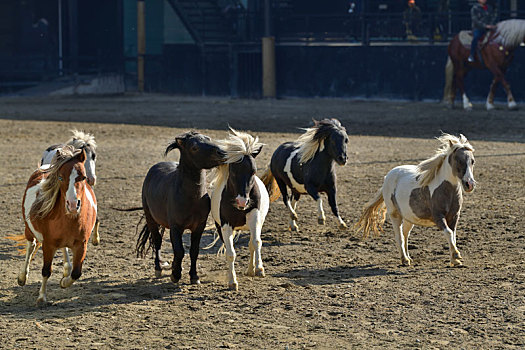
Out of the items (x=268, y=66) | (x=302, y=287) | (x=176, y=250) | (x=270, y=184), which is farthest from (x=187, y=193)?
(x=268, y=66)

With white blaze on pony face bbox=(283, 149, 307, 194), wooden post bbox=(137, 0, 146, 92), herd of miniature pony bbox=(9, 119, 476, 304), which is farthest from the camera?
wooden post bbox=(137, 0, 146, 92)

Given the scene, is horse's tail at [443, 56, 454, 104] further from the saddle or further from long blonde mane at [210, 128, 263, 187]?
long blonde mane at [210, 128, 263, 187]

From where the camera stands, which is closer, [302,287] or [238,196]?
[238,196]

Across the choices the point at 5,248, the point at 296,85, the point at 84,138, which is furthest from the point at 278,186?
the point at 296,85

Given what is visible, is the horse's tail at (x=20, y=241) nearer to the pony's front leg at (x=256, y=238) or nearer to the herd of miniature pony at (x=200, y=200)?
the herd of miniature pony at (x=200, y=200)

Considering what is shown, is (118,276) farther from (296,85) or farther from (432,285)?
(296,85)

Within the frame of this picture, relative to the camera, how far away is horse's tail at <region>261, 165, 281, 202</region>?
10844mm

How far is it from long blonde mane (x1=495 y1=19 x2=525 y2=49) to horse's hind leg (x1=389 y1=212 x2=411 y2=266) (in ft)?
49.8

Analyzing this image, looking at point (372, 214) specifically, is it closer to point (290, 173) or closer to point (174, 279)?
point (290, 173)

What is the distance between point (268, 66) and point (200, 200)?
20597mm

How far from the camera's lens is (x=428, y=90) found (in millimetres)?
25531

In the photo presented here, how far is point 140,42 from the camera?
1221 inches

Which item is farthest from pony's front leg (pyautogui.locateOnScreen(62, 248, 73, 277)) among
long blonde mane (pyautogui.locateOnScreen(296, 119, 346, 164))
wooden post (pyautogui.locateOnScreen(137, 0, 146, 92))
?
wooden post (pyautogui.locateOnScreen(137, 0, 146, 92))

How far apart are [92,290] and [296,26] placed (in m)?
23.1
